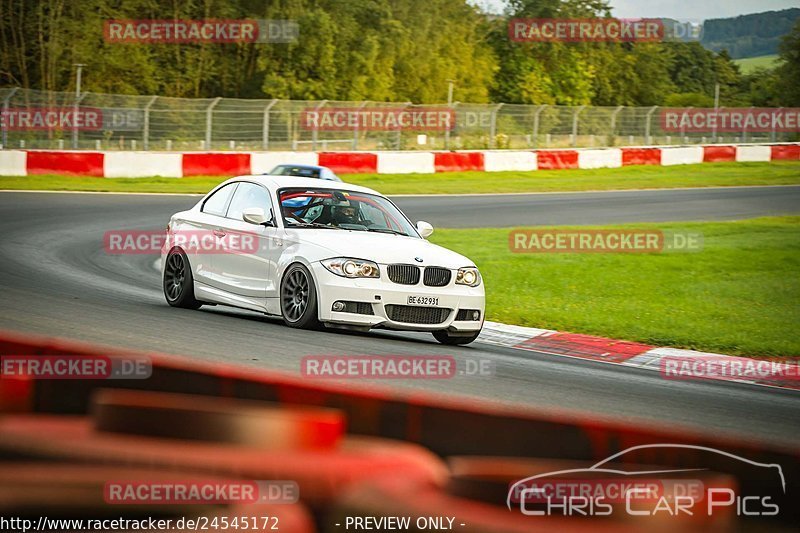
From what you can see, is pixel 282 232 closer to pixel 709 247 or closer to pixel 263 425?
pixel 263 425

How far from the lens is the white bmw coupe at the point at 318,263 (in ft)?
32.5

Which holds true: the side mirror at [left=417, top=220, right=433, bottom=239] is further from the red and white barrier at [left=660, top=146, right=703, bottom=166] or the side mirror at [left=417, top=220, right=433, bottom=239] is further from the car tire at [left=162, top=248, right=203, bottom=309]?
the red and white barrier at [left=660, top=146, right=703, bottom=166]

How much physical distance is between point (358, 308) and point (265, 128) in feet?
89.9

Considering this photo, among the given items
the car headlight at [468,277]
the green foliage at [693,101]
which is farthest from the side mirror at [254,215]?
the green foliage at [693,101]

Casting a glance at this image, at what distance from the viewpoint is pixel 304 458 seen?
333cm

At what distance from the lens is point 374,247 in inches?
403

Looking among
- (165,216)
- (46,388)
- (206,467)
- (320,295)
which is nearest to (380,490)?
(206,467)

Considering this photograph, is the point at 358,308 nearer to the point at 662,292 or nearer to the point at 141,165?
the point at 662,292

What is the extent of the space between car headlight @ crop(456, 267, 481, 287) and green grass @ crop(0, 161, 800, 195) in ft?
62.0

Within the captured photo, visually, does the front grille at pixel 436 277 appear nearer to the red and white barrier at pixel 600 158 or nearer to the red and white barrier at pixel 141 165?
the red and white barrier at pixel 141 165

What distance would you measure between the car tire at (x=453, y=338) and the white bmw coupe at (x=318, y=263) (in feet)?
0.04

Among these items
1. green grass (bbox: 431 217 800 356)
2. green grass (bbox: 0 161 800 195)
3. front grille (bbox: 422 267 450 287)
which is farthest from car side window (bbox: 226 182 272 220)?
green grass (bbox: 0 161 800 195)

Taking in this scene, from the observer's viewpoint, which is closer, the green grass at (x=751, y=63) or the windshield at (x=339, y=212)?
the windshield at (x=339, y=212)

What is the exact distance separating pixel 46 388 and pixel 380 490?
2045 millimetres
